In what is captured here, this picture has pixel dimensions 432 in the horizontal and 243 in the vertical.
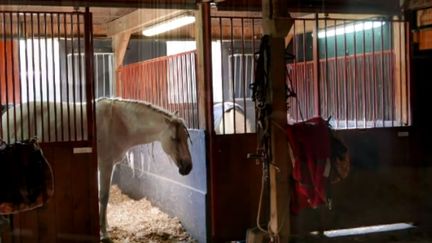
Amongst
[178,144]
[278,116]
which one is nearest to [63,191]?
[178,144]

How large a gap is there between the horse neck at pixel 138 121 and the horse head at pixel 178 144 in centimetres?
14

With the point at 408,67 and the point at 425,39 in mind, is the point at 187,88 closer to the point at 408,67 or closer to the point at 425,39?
the point at 408,67

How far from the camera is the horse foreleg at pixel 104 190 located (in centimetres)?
464

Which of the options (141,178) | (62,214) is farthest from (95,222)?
(141,178)

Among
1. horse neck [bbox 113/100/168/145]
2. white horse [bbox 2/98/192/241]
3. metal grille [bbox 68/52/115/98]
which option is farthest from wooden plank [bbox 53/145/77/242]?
metal grille [bbox 68/52/115/98]

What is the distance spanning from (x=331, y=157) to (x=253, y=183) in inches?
56.6

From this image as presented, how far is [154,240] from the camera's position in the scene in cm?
466

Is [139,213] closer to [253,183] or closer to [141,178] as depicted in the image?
[141,178]

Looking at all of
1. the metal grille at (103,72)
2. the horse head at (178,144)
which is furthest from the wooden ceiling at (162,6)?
the metal grille at (103,72)

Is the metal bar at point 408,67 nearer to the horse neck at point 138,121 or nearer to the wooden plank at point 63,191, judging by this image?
the horse neck at point 138,121

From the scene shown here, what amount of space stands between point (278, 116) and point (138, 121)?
2008mm

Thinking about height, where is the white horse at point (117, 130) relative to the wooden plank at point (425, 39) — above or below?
below

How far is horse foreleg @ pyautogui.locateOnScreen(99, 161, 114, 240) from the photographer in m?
4.64

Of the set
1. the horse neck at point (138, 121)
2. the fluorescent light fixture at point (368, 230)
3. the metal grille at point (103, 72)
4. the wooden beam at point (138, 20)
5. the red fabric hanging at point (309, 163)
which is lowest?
the fluorescent light fixture at point (368, 230)
